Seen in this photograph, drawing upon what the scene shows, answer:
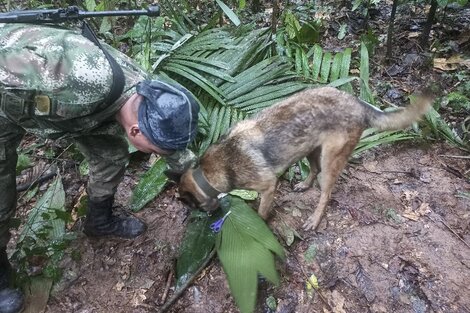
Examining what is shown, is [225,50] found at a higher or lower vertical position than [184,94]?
lower

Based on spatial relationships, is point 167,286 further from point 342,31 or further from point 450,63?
point 342,31

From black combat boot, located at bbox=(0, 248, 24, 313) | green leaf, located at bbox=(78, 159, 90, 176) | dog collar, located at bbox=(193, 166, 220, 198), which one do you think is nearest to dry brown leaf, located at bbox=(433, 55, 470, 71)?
dog collar, located at bbox=(193, 166, 220, 198)

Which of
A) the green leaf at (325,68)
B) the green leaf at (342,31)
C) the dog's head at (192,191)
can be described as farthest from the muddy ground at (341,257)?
the green leaf at (342,31)

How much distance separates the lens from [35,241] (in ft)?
11.7

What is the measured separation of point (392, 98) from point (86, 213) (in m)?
3.85

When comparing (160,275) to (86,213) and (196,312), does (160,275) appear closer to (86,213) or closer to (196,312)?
(196,312)

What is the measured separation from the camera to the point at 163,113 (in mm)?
2508

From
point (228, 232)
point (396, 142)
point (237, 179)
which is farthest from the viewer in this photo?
point (396, 142)

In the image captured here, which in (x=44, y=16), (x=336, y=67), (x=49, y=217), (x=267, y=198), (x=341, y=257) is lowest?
(x=341, y=257)

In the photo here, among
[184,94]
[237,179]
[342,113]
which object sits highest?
[184,94]

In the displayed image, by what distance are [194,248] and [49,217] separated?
4.23 ft

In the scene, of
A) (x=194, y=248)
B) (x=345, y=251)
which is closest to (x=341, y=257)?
(x=345, y=251)

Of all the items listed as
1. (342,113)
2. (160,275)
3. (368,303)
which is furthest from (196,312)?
(342,113)

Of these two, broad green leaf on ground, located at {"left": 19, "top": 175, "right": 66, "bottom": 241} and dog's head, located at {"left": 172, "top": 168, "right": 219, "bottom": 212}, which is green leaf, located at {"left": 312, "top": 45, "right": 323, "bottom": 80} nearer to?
dog's head, located at {"left": 172, "top": 168, "right": 219, "bottom": 212}
